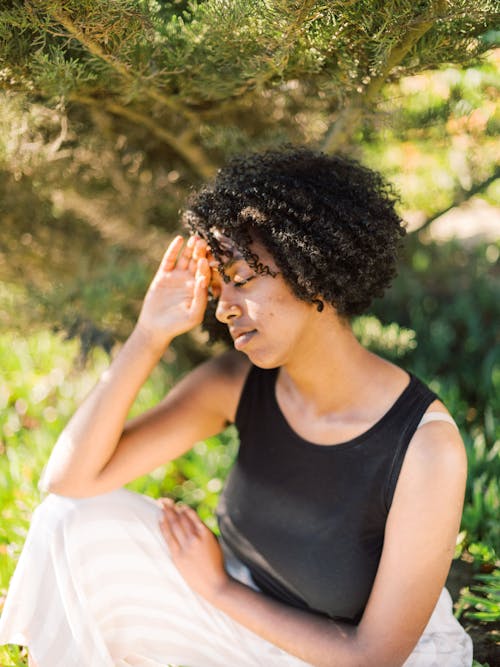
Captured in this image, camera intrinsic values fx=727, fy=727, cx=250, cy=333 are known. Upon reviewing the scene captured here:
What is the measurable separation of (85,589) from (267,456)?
0.70 m

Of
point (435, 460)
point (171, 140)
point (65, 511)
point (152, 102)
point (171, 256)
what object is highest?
point (152, 102)

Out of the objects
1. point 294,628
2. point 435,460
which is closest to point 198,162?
point 435,460

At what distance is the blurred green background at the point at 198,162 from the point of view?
2008mm

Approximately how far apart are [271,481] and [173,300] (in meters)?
0.66

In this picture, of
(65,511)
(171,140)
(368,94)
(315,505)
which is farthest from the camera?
(171,140)

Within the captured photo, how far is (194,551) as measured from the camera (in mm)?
2270

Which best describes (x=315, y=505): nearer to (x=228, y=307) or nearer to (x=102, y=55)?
(x=228, y=307)

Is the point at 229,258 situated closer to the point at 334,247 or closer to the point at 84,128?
the point at 334,247

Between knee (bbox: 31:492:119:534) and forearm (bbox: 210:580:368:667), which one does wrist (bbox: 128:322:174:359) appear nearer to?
knee (bbox: 31:492:119:534)

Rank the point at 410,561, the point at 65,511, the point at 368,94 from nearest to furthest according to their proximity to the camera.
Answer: the point at 410,561 → the point at 65,511 → the point at 368,94

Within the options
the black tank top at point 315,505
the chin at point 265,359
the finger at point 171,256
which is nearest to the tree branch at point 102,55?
the finger at point 171,256

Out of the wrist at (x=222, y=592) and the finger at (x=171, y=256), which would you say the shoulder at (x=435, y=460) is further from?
the finger at (x=171, y=256)

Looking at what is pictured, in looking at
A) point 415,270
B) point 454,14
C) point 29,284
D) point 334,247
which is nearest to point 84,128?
point 29,284

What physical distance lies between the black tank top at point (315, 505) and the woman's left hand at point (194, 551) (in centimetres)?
12
